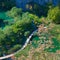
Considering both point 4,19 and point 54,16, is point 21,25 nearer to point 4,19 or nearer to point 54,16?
point 4,19

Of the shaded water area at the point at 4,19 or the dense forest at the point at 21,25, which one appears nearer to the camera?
the dense forest at the point at 21,25

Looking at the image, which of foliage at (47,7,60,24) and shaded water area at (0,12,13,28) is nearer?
shaded water area at (0,12,13,28)

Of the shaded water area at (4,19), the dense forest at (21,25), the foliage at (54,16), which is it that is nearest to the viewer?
the dense forest at (21,25)

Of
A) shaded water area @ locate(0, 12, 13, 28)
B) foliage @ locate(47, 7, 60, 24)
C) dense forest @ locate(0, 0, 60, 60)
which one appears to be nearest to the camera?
dense forest @ locate(0, 0, 60, 60)

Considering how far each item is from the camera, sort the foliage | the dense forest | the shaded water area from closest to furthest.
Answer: the dense forest < the shaded water area < the foliage

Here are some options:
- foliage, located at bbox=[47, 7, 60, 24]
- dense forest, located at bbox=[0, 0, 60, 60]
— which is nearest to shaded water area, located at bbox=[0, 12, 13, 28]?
dense forest, located at bbox=[0, 0, 60, 60]

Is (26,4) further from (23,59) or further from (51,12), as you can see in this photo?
(23,59)

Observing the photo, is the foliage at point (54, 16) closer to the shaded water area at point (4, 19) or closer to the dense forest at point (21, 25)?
the dense forest at point (21, 25)

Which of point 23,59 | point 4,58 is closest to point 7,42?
point 4,58

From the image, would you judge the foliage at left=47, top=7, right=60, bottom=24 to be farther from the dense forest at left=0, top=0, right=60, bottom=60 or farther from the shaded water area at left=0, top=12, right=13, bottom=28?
the shaded water area at left=0, top=12, right=13, bottom=28

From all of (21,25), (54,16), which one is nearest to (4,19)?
(21,25)

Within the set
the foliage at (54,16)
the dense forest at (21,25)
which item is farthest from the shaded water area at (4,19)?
the foliage at (54,16)
